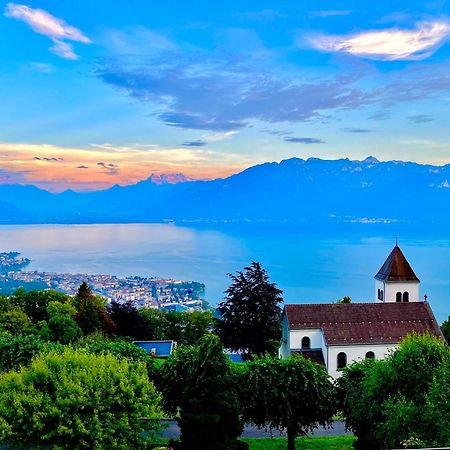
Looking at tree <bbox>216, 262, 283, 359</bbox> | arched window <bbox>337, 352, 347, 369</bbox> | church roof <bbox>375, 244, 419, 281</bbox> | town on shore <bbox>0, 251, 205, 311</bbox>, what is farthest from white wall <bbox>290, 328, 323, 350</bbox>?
town on shore <bbox>0, 251, 205, 311</bbox>

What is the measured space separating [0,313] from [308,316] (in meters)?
21.2

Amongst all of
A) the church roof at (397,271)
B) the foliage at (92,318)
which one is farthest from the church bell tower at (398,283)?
the foliage at (92,318)

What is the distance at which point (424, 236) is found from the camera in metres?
193

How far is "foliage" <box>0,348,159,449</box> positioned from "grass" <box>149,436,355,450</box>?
5.29 m

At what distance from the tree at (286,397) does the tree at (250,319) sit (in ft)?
41.7

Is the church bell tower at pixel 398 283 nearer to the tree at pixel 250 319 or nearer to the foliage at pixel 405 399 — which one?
the tree at pixel 250 319

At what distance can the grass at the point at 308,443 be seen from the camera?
1952 centimetres

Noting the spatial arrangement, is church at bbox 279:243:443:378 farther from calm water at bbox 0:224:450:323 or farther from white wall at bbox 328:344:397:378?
calm water at bbox 0:224:450:323

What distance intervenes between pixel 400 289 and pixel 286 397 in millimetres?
18856

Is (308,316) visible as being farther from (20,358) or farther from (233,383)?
(20,358)

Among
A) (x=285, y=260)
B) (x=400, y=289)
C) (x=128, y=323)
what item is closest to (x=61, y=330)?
(x=128, y=323)

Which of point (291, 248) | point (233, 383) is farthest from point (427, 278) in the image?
point (233, 383)

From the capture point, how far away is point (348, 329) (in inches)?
1143

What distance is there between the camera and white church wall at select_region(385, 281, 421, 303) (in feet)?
115
